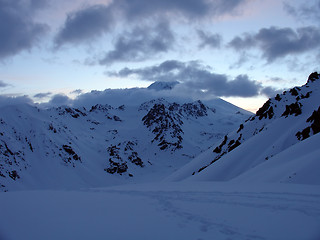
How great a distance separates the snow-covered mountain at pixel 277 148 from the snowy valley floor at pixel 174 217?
6255 millimetres

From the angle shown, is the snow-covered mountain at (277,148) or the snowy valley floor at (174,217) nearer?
the snowy valley floor at (174,217)

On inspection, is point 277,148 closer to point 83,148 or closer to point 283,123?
point 283,123

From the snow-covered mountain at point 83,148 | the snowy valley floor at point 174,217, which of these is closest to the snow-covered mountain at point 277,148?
the snowy valley floor at point 174,217

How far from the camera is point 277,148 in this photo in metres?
36.2

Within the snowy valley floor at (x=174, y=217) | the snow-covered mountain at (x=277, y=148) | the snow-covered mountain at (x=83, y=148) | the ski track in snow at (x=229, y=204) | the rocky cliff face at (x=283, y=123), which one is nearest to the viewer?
the snowy valley floor at (x=174, y=217)

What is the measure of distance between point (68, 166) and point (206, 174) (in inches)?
2130

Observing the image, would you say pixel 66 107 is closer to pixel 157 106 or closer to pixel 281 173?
pixel 157 106

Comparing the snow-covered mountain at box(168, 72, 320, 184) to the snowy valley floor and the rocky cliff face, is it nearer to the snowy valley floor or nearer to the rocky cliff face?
the rocky cliff face

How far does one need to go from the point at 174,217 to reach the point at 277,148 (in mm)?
31528

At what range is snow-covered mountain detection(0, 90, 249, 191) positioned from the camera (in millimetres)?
66500

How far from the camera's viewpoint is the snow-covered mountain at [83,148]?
218 ft

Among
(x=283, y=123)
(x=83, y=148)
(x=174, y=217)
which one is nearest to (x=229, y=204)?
(x=174, y=217)

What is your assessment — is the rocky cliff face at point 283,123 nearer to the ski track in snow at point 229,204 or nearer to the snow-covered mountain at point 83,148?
the ski track in snow at point 229,204

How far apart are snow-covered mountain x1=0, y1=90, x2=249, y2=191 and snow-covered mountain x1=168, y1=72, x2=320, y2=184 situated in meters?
39.3
